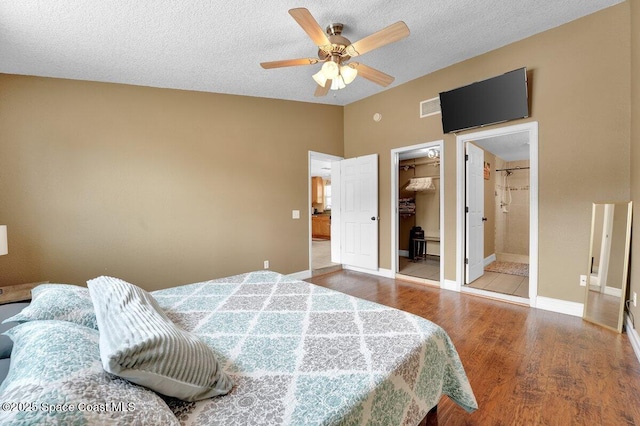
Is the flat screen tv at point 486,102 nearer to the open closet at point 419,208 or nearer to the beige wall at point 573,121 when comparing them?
the beige wall at point 573,121

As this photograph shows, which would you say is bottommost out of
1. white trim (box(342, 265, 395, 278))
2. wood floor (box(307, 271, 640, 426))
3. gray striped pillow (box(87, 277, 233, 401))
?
wood floor (box(307, 271, 640, 426))

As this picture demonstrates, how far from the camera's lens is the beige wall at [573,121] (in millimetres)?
2586

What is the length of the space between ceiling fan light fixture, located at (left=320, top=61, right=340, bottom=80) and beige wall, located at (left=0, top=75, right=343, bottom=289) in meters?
1.98

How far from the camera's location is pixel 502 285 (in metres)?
3.84

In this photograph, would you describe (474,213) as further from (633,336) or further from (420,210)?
(420,210)

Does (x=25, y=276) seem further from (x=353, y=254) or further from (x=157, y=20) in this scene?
(x=353, y=254)

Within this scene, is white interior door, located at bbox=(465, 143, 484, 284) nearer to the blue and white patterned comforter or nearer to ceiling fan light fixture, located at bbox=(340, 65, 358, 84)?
ceiling fan light fixture, located at bbox=(340, 65, 358, 84)

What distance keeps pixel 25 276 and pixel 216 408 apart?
131 inches

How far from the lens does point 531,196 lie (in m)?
3.11

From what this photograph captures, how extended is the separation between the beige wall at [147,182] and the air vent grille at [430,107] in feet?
5.87

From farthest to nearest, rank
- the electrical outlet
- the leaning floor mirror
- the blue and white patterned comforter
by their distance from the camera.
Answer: the electrical outlet, the leaning floor mirror, the blue and white patterned comforter

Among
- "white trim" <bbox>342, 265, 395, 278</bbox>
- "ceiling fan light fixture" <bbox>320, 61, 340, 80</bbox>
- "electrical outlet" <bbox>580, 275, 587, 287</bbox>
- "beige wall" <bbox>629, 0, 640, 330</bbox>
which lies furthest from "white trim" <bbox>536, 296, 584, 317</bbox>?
"ceiling fan light fixture" <bbox>320, 61, 340, 80</bbox>

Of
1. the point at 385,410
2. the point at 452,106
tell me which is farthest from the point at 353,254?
the point at 385,410

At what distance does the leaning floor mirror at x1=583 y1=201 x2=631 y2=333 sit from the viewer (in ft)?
8.26
